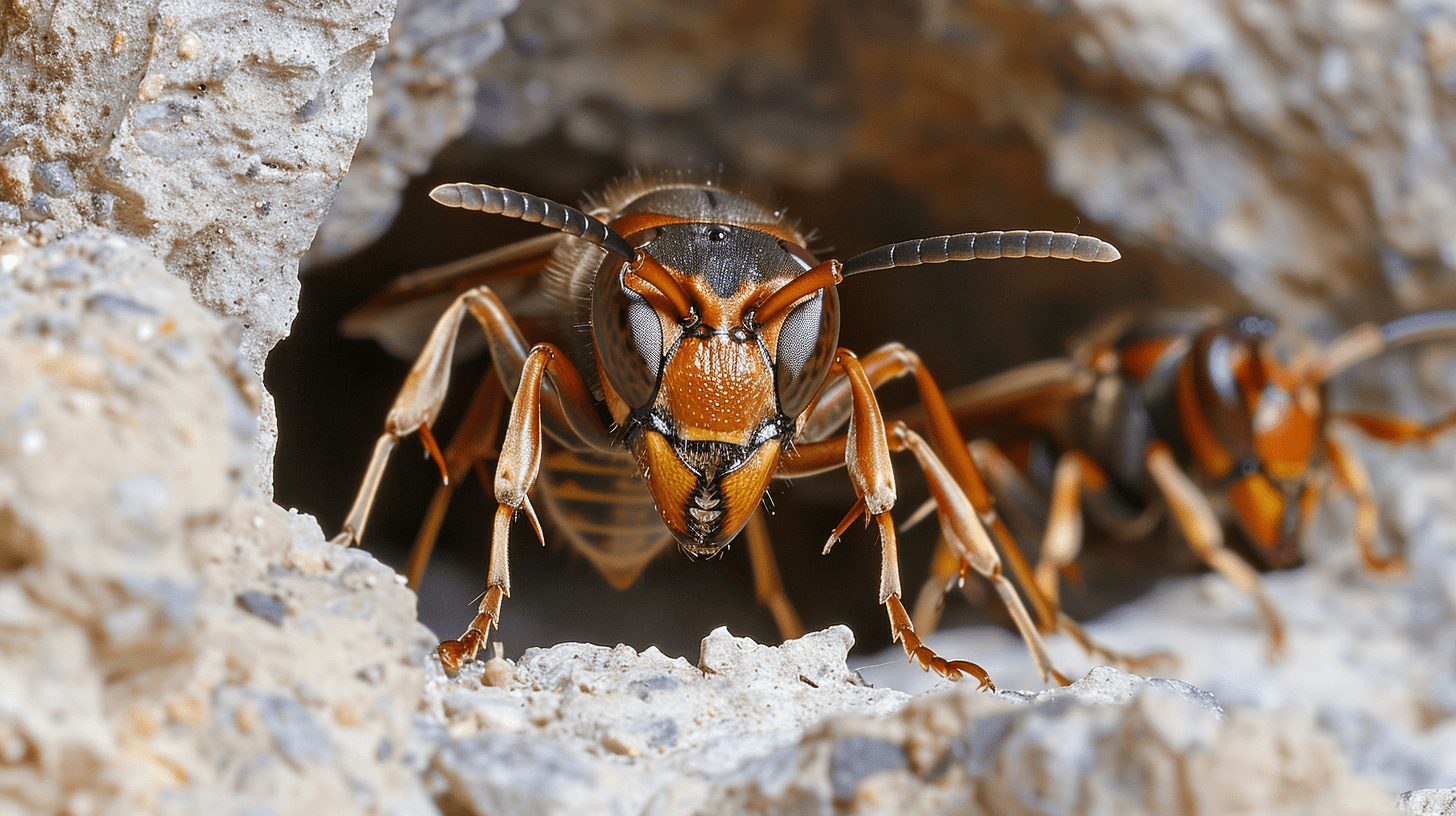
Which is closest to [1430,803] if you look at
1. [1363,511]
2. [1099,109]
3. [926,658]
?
[926,658]

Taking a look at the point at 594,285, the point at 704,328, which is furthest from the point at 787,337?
the point at 594,285

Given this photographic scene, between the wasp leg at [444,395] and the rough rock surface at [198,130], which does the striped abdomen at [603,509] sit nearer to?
the wasp leg at [444,395]

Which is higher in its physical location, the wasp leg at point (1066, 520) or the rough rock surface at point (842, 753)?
the rough rock surface at point (842, 753)

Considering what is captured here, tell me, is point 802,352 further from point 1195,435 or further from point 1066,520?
point 1195,435

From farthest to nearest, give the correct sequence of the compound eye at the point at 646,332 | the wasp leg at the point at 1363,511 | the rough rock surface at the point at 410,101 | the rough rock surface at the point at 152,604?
the wasp leg at the point at 1363,511, the rough rock surface at the point at 410,101, the compound eye at the point at 646,332, the rough rock surface at the point at 152,604

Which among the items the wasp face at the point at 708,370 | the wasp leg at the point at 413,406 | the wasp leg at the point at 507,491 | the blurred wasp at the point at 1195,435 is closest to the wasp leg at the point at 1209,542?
the blurred wasp at the point at 1195,435

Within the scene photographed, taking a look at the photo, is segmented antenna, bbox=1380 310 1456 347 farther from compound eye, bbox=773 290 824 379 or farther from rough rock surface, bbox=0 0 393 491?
rough rock surface, bbox=0 0 393 491

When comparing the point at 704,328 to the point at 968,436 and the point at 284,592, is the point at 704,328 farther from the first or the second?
the point at 968,436
